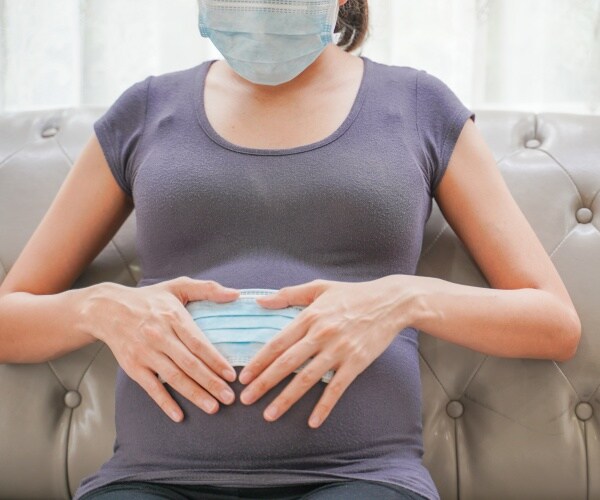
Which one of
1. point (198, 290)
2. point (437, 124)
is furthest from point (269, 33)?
point (198, 290)

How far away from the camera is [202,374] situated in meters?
1.00

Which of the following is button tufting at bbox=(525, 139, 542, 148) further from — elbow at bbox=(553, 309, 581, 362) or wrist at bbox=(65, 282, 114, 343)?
wrist at bbox=(65, 282, 114, 343)

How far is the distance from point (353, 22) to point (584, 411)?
0.71m

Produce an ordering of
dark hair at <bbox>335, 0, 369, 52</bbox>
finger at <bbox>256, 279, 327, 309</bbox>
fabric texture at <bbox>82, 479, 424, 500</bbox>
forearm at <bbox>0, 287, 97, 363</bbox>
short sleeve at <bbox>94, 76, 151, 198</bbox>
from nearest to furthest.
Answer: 1. fabric texture at <bbox>82, 479, 424, 500</bbox>
2. finger at <bbox>256, 279, 327, 309</bbox>
3. forearm at <bbox>0, 287, 97, 363</bbox>
4. short sleeve at <bbox>94, 76, 151, 198</bbox>
5. dark hair at <bbox>335, 0, 369, 52</bbox>

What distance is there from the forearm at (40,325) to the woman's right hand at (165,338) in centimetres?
4

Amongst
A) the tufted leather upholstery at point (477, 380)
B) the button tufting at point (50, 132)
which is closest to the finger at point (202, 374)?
the tufted leather upholstery at point (477, 380)

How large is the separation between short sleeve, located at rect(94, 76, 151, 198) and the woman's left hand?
358mm

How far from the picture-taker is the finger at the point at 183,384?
1.00 metres

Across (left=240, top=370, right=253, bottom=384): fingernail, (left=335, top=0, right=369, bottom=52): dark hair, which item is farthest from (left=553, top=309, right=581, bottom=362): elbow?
(left=335, top=0, right=369, bottom=52): dark hair

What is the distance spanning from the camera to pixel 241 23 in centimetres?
119

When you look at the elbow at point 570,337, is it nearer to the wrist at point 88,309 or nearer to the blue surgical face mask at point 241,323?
the blue surgical face mask at point 241,323

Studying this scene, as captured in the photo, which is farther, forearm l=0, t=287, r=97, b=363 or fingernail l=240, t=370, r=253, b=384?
forearm l=0, t=287, r=97, b=363

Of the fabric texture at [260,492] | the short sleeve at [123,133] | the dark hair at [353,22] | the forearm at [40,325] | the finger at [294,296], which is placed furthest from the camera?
the dark hair at [353,22]

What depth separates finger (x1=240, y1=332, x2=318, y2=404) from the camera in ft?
3.25
